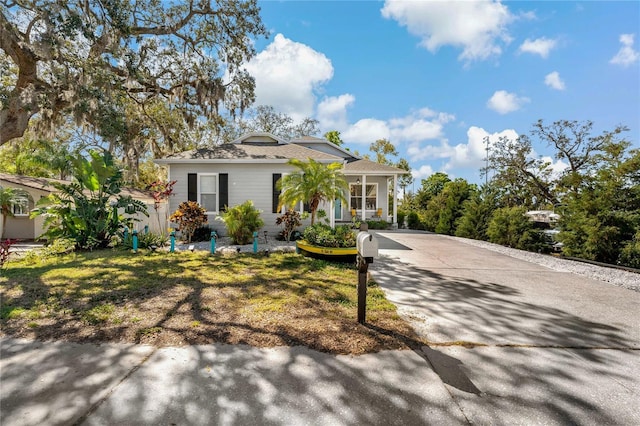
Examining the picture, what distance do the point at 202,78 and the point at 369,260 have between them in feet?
39.7

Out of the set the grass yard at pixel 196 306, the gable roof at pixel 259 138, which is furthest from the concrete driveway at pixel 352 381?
the gable roof at pixel 259 138

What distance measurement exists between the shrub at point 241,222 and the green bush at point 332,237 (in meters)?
2.80

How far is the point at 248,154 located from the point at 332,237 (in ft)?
20.7

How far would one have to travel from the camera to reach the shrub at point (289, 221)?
10742mm

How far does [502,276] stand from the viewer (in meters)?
6.47

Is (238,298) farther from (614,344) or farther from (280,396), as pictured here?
(614,344)

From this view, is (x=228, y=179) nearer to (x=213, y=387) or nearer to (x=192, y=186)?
(x=192, y=186)

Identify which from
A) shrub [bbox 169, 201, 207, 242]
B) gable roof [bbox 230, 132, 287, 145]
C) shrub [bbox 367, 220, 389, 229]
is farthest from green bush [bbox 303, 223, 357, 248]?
shrub [bbox 367, 220, 389, 229]

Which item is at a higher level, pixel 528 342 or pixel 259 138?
pixel 259 138

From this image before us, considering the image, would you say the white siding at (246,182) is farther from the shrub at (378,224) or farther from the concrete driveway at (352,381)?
the concrete driveway at (352,381)

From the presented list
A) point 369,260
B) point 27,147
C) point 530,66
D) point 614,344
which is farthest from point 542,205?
point 27,147

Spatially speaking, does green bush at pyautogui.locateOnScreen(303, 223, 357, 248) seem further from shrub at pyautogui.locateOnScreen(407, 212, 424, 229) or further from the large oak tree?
shrub at pyautogui.locateOnScreen(407, 212, 424, 229)

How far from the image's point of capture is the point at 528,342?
3240 mm

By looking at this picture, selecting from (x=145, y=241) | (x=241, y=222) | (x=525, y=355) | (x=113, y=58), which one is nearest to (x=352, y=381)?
(x=525, y=355)
